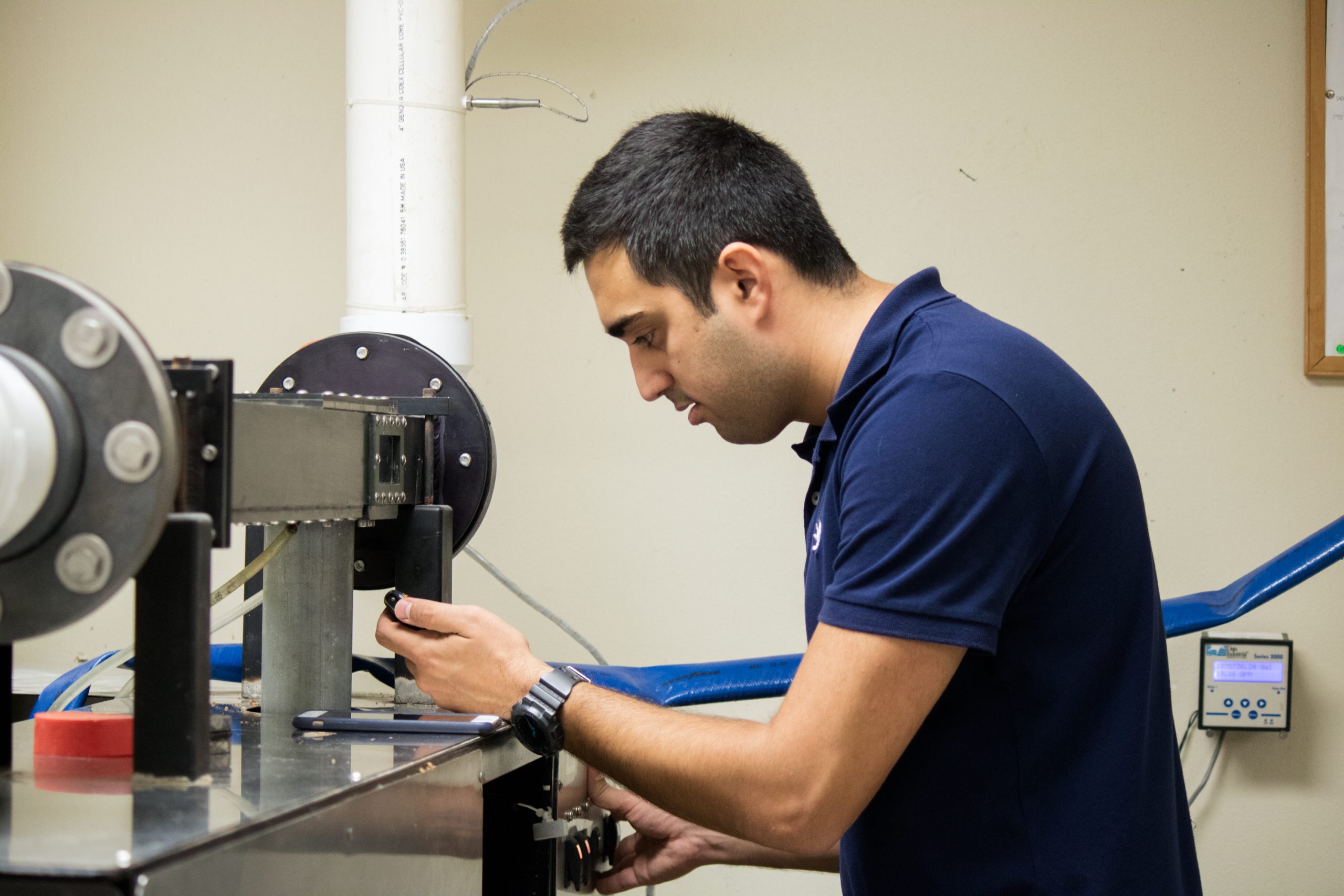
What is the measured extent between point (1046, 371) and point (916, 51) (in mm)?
1183

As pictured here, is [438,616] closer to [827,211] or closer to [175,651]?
[175,651]

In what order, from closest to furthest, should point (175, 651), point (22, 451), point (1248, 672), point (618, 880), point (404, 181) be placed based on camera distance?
point (22, 451), point (175, 651), point (618, 880), point (404, 181), point (1248, 672)

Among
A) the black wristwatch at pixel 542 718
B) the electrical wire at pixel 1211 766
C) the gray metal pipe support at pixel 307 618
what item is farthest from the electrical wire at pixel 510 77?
the electrical wire at pixel 1211 766

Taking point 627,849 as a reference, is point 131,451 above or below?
above

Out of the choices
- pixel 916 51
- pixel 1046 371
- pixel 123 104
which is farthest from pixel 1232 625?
pixel 123 104

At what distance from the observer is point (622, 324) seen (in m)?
0.99

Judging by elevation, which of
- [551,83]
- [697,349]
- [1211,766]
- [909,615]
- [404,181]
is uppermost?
[551,83]

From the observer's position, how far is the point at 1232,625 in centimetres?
175

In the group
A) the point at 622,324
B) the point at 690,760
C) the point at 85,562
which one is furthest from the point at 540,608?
the point at 85,562

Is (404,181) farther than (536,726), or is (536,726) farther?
(404,181)

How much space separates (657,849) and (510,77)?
1.31m

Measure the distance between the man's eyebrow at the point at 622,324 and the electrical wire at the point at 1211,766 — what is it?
4.26 feet

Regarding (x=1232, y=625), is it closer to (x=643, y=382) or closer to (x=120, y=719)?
(x=643, y=382)

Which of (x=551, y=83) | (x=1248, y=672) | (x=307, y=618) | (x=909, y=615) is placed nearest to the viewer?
(x=909, y=615)
